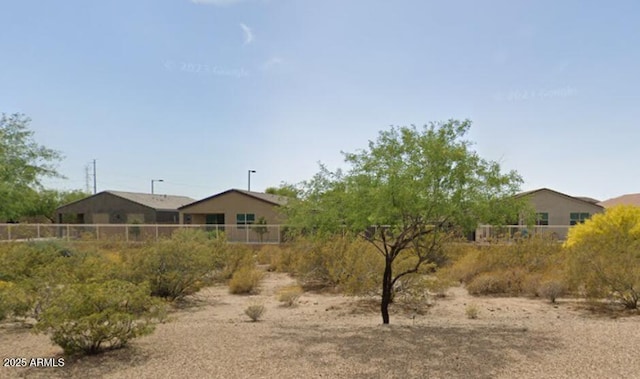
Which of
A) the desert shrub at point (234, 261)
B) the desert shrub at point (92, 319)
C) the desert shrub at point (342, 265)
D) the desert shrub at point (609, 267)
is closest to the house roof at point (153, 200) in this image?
the desert shrub at point (234, 261)

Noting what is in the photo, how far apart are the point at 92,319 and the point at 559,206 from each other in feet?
111

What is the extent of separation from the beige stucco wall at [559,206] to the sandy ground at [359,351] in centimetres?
2586

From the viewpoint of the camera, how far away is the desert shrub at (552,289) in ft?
44.4

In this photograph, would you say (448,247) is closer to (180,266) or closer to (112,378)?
(180,266)

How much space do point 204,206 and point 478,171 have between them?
29.9 meters

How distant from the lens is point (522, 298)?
46.5 feet

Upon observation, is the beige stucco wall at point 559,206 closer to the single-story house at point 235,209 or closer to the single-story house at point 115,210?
the single-story house at point 235,209

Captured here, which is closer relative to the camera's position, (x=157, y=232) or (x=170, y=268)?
(x=170, y=268)

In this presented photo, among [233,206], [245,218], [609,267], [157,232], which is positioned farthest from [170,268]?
[233,206]

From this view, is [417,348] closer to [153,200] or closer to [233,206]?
[233,206]

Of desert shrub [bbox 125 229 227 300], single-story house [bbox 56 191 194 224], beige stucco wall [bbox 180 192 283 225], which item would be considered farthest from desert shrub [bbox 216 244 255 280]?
single-story house [bbox 56 191 194 224]

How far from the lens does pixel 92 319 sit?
256 inches

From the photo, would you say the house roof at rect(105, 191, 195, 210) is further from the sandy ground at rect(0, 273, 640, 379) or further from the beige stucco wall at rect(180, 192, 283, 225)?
the sandy ground at rect(0, 273, 640, 379)

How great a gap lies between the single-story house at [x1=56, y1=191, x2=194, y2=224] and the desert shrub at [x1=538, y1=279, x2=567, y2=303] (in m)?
34.4
